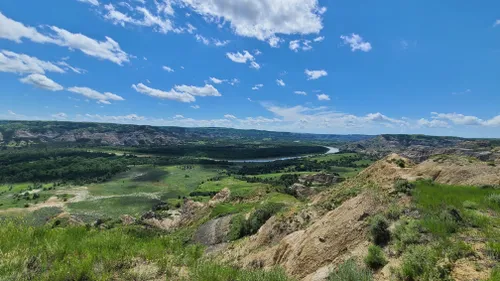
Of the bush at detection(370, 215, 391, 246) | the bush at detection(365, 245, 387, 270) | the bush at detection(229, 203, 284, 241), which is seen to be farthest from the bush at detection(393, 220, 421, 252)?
the bush at detection(229, 203, 284, 241)

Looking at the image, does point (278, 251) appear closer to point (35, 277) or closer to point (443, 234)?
point (443, 234)

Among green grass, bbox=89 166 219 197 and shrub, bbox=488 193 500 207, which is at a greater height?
shrub, bbox=488 193 500 207

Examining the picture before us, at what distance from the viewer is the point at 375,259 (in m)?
11.9

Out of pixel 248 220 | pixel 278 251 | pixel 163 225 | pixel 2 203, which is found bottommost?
pixel 2 203

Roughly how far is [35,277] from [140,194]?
408 ft

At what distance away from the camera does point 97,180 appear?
155000 mm

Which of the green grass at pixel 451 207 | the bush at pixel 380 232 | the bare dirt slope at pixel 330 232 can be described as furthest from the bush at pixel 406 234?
the bare dirt slope at pixel 330 232

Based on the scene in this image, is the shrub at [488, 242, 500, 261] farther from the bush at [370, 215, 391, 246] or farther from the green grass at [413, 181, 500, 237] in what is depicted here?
the bush at [370, 215, 391, 246]

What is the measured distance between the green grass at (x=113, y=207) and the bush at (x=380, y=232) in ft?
289

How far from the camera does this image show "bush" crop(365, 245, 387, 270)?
38.6 feet

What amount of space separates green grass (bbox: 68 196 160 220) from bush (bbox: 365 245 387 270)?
89325 millimetres

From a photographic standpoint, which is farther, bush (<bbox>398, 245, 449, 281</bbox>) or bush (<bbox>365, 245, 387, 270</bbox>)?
bush (<bbox>365, 245, 387, 270</bbox>)

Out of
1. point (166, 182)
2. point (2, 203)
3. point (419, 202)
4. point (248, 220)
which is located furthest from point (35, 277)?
point (166, 182)

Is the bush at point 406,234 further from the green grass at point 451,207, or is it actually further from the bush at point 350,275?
the bush at point 350,275
